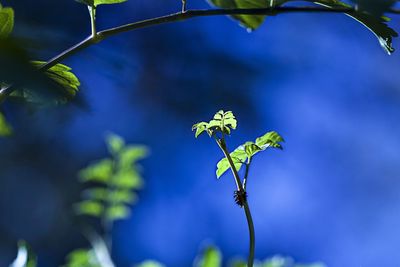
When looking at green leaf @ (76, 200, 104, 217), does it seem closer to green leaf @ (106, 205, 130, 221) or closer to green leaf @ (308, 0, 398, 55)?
green leaf @ (106, 205, 130, 221)

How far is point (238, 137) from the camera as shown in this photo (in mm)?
2188

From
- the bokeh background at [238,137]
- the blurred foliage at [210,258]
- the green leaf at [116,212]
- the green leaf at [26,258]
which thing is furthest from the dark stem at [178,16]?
the bokeh background at [238,137]

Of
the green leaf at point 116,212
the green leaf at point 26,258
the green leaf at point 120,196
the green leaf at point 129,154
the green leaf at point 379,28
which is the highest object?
the green leaf at point 379,28

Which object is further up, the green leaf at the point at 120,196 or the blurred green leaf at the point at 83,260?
the green leaf at the point at 120,196

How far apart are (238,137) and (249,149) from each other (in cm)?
191

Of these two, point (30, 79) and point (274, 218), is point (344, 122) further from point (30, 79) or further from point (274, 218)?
point (30, 79)

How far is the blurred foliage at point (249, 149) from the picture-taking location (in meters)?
0.28

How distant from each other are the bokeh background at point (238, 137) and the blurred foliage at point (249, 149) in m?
1.84

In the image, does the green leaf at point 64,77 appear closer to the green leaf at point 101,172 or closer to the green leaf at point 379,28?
the green leaf at point 379,28

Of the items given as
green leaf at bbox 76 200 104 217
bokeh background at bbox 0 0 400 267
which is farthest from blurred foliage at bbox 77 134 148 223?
bokeh background at bbox 0 0 400 267

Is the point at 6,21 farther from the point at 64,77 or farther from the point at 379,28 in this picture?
the point at 379,28

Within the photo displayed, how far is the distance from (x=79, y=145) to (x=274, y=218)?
0.84m

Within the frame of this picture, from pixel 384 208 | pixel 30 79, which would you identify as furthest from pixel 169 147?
pixel 30 79

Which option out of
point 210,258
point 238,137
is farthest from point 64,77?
point 238,137
